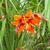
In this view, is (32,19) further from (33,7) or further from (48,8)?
(33,7)

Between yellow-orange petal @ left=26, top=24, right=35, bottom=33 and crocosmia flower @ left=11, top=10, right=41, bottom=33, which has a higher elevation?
crocosmia flower @ left=11, top=10, right=41, bottom=33

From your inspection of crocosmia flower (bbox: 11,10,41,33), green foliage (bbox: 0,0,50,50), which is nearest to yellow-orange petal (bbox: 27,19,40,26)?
crocosmia flower (bbox: 11,10,41,33)

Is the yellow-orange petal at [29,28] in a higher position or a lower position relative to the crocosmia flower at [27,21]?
lower

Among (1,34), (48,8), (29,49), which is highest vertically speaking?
(48,8)

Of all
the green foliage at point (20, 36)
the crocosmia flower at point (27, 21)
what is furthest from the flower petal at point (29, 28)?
Result: the green foliage at point (20, 36)

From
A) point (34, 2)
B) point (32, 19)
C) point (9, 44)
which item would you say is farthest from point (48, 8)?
point (9, 44)

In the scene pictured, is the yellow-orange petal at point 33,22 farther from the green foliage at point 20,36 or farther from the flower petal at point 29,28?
the green foliage at point 20,36

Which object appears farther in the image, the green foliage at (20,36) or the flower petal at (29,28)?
the green foliage at (20,36)

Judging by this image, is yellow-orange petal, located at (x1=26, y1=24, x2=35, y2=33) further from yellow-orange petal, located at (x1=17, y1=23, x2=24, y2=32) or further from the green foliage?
the green foliage

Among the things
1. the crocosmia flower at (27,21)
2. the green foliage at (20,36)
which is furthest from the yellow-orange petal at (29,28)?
the green foliage at (20,36)
